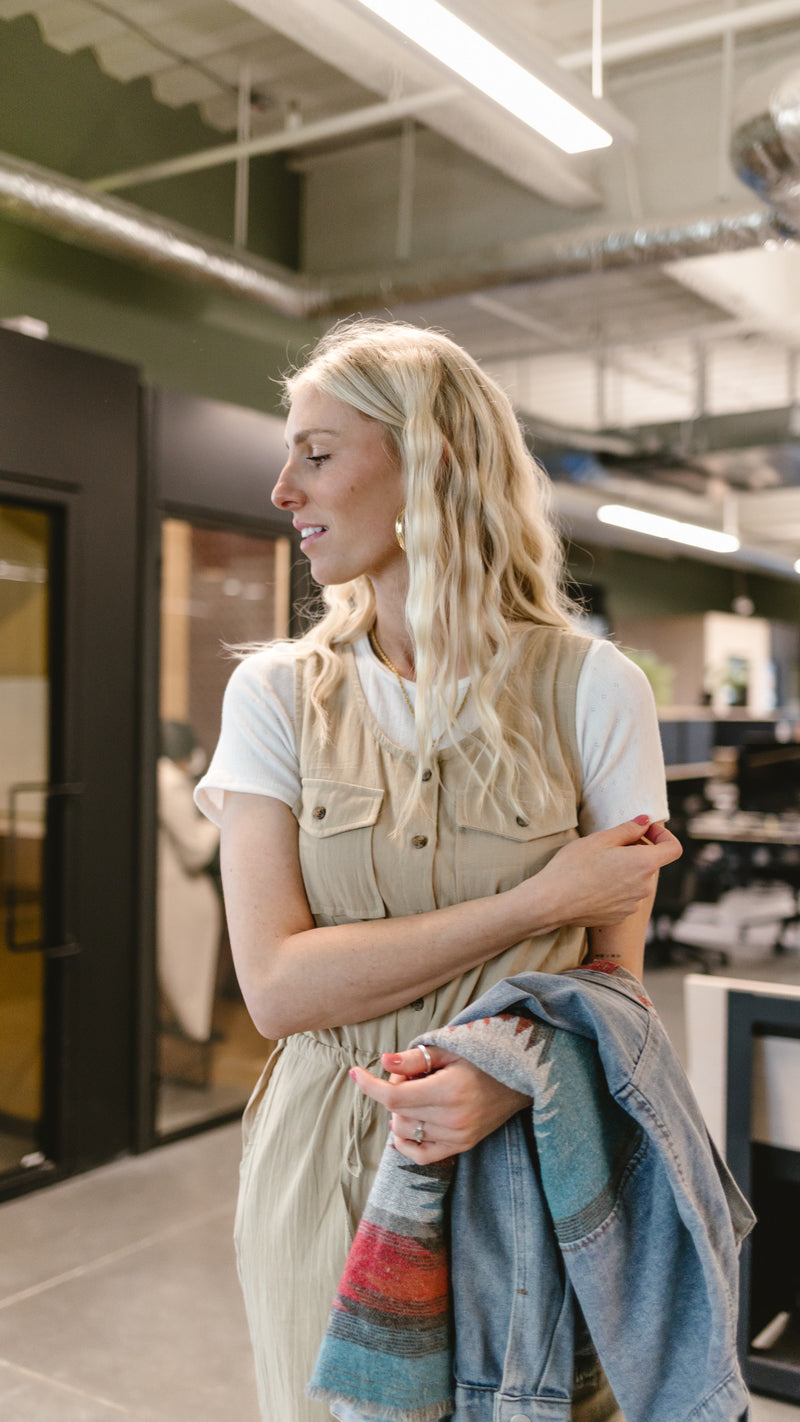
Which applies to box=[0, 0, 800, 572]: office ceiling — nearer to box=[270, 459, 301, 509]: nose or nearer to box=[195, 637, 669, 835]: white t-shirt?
box=[270, 459, 301, 509]: nose

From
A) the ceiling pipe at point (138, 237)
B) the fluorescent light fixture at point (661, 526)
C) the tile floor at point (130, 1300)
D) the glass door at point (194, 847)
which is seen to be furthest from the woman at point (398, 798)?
the fluorescent light fixture at point (661, 526)

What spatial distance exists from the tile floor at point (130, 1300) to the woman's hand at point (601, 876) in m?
1.99

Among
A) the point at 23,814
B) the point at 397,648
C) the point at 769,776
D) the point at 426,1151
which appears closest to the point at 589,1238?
the point at 426,1151

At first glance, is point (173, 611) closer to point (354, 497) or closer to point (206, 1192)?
point (206, 1192)

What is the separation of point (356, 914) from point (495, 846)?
16 centimetres

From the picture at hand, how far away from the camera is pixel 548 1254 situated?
3.43 feet

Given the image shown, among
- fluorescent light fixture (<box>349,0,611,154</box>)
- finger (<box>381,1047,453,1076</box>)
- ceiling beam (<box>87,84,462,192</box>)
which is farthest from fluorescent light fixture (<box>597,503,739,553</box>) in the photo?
finger (<box>381,1047,453,1076</box>)

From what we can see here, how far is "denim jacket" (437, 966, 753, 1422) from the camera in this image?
1.02 metres

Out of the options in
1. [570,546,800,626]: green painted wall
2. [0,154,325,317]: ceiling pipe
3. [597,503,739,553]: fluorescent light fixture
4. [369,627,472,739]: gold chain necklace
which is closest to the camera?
[369,627,472,739]: gold chain necklace

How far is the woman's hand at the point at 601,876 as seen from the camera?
114 cm

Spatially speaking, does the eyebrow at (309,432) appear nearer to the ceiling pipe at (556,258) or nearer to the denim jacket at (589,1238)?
the denim jacket at (589,1238)

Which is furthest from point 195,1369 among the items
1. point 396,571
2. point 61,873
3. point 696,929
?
point 696,929

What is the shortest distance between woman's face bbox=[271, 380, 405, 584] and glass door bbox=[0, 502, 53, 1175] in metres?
2.73

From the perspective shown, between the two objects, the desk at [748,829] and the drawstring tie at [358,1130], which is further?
the desk at [748,829]
